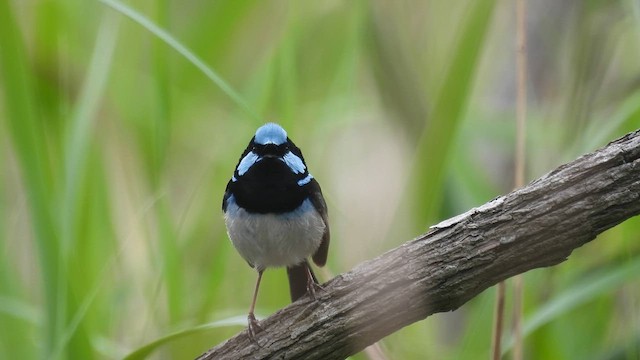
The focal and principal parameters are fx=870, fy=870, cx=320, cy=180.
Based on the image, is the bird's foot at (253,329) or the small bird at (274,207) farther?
the small bird at (274,207)

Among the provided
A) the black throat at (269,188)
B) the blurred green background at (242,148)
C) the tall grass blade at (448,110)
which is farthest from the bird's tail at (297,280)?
the tall grass blade at (448,110)

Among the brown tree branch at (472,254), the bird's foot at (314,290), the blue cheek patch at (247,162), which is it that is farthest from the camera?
the blue cheek patch at (247,162)

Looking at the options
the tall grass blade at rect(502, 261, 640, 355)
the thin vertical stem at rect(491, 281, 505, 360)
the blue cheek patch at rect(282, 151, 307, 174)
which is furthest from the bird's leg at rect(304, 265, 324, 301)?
the tall grass blade at rect(502, 261, 640, 355)

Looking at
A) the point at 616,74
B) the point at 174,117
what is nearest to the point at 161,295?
the point at 174,117

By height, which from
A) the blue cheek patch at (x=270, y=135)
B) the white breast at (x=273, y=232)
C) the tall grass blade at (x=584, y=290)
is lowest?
the tall grass blade at (x=584, y=290)

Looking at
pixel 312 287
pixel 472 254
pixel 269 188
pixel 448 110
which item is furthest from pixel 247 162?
pixel 472 254

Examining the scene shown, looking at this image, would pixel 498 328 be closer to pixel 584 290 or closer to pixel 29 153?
pixel 584 290

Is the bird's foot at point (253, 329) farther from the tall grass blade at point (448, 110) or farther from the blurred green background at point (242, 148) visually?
the tall grass blade at point (448, 110)

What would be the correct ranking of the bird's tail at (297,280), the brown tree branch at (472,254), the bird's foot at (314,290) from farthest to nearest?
the bird's tail at (297,280) < the bird's foot at (314,290) < the brown tree branch at (472,254)
